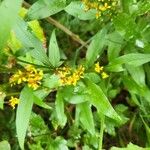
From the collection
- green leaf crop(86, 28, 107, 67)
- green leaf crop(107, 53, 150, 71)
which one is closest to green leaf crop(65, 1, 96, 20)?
green leaf crop(86, 28, 107, 67)

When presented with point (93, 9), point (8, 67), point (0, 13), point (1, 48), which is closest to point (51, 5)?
point (93, 9)

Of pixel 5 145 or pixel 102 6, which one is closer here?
pixel 102 6

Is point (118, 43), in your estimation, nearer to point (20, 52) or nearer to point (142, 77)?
point (142, 77)

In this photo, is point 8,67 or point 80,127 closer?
point 8,67

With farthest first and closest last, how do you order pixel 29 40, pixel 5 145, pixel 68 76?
pixel 5 145
pixel 68 76
pixel 29 40

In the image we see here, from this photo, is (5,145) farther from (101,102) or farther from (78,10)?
(78,10)

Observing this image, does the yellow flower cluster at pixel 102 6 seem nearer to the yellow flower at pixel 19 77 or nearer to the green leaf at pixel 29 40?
the green leaf at pixel 29 40

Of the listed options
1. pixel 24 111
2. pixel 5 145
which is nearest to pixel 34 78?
pixel 24 111

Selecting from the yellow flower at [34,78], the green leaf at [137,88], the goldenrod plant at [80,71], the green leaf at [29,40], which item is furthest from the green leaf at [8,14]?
the green leaf at [137,88]
